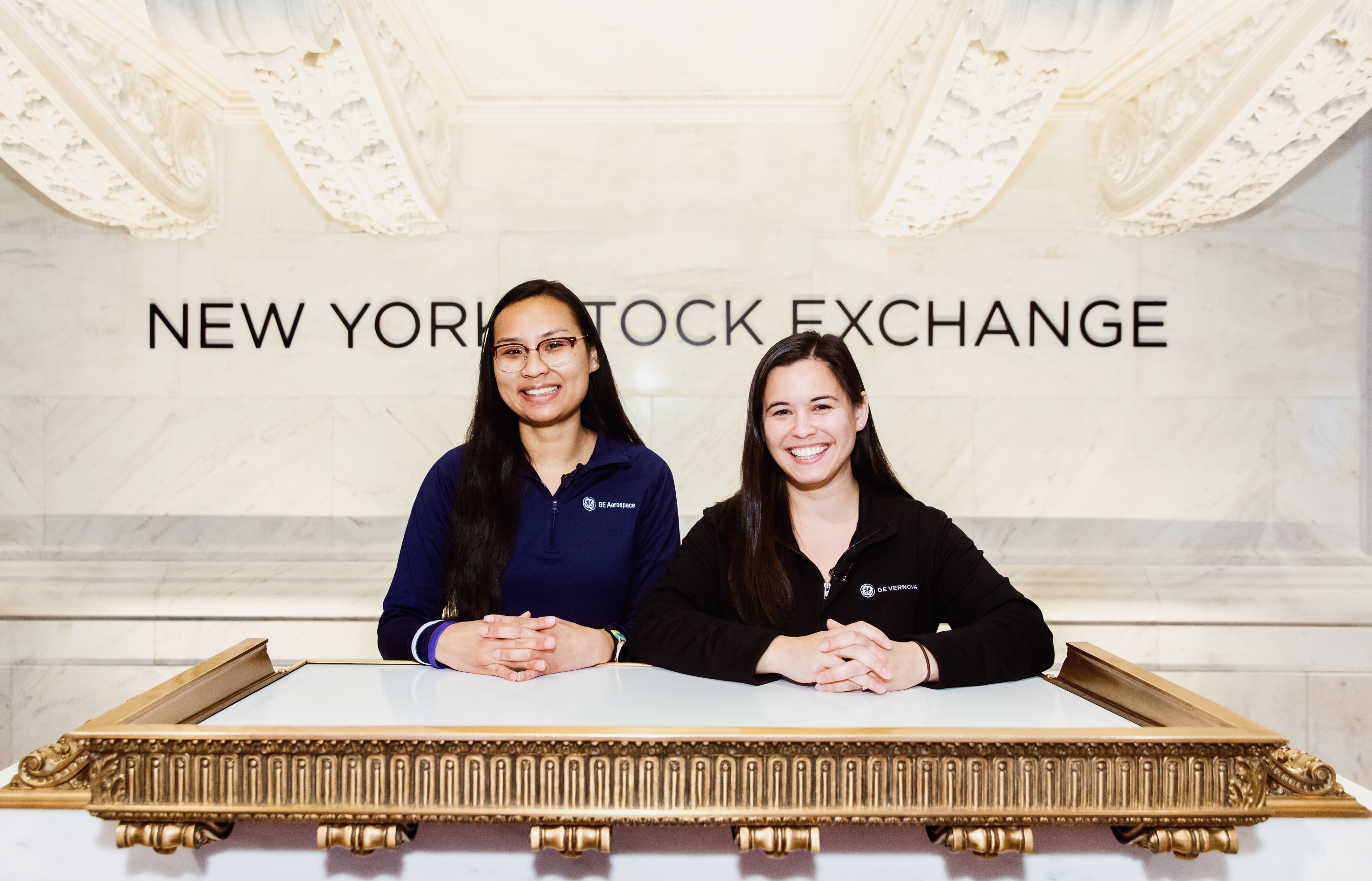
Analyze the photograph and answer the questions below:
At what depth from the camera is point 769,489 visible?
6.60ft

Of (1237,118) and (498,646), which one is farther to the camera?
(1237,118)

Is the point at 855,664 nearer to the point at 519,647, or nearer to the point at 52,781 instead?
the point at 519,647

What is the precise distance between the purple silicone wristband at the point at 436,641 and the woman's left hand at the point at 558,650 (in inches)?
6.2

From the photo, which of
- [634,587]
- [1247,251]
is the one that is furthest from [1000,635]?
[1247,251]

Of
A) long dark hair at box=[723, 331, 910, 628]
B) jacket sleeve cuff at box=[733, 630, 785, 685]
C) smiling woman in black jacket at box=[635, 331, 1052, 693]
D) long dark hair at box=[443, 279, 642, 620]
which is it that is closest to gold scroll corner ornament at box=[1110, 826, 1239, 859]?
smiling woman in black jacket at box=[635, 331, 1052, 693]

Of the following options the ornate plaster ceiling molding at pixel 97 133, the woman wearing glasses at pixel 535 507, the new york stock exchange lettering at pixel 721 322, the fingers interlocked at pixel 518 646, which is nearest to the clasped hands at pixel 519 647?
the fingers interlocked at pixel 518 646

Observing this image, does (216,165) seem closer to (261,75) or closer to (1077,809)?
(261,75)

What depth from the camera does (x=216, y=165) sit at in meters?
4.34

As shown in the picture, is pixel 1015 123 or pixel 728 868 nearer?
pixel 728 868

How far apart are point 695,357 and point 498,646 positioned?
9.54 ft

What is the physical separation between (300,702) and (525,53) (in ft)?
11.0

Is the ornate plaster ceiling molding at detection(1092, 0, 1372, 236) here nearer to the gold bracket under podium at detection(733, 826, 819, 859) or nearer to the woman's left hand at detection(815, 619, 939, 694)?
the woman's left hand at detection(815, 619, 939, 694)

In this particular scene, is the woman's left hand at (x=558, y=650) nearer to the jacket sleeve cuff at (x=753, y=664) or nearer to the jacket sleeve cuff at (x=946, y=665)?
the jacket sleeve cuff at (x=753, y=664)

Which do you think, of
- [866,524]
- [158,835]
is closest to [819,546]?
[866,524]
